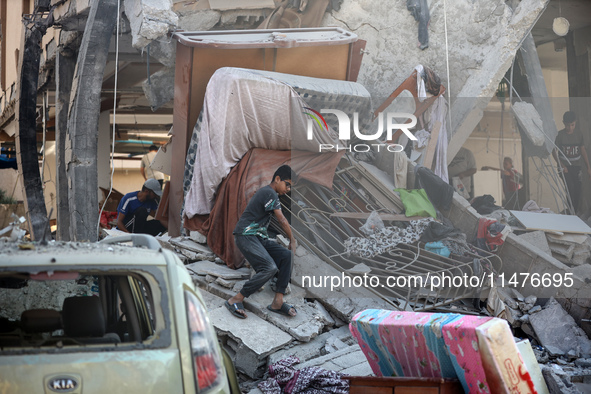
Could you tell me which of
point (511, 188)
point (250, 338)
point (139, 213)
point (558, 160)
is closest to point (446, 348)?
point (250, 338)

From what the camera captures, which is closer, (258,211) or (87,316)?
(87,316)

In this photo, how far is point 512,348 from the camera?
159 inches

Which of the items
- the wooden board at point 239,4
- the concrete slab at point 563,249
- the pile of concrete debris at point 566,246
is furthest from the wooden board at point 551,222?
the wooden board at point 239,4

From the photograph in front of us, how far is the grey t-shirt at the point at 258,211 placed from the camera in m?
6.66

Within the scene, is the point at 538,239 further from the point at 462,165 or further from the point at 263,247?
the point at 263,247

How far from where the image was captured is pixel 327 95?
9.17 metres

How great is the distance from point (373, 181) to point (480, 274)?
2069mm

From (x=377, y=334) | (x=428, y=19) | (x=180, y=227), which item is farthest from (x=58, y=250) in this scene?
(x=428, y=19)

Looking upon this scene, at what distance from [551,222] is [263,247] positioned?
4.31 m

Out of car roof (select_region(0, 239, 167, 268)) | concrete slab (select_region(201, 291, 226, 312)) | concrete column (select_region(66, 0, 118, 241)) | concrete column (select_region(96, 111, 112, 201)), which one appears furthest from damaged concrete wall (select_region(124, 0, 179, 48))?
concrete column (select_region(96, 111, 112, 201))

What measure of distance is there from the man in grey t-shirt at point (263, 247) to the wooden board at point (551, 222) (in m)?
3.73

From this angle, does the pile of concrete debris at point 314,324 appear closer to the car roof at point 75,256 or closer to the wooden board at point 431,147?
the wooden board at point 431,147

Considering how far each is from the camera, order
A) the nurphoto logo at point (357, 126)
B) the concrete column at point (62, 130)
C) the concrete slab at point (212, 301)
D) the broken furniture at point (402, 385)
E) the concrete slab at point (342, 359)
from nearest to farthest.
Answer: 1. the broken furniture at point (402, 385)
2. the concrete slab at point (342, 359)
3. the concrete slab at point (212, 301)
4. the nurphoto logo at point (357, 126)
5. the concrete column at point (62, 130)

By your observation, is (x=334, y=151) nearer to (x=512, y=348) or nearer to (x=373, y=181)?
(x=373, y=181)
